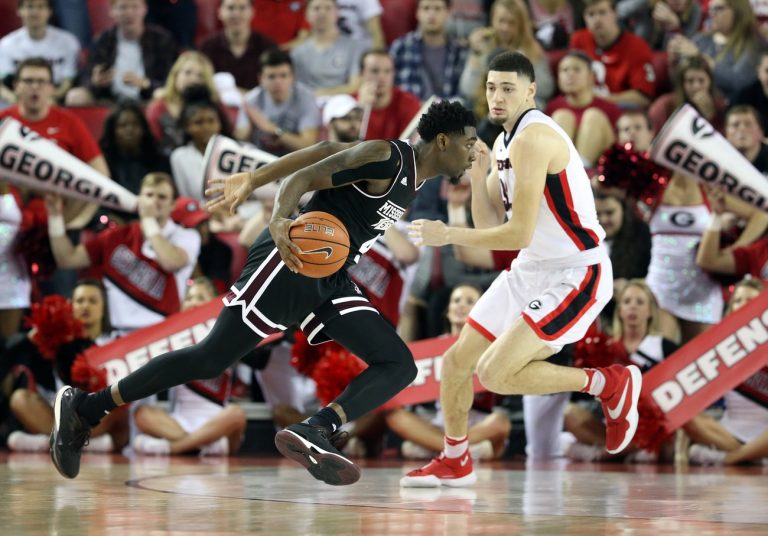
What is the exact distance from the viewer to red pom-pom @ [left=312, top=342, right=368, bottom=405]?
846 cm

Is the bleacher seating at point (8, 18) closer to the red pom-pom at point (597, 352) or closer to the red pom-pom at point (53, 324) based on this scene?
the red pom-pom at point (53, 324)

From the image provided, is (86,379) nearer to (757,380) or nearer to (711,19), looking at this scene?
(757,380)

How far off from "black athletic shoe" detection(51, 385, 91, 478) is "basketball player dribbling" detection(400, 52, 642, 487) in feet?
5.29

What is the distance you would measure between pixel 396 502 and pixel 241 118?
582cm

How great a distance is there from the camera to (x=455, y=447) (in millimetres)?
6590

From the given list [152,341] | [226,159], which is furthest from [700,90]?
[152,341]

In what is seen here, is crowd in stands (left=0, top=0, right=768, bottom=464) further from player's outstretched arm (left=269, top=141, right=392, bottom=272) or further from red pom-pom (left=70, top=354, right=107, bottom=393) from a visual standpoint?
player's outstretched arm (left=269, top=141, right=392, bottom=272)

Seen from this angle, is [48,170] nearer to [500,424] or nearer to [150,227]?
[150,227]

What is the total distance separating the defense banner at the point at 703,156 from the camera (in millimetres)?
8406

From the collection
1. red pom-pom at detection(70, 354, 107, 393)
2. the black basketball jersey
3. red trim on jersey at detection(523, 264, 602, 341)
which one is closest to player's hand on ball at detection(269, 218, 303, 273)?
the black basketball jersey

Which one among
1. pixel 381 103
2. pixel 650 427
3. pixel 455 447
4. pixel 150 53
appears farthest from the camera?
pixel 150 53

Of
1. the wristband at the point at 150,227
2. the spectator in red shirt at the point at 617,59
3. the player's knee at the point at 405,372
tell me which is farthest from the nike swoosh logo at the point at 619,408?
the spectator in red shirt at the point at 617,59

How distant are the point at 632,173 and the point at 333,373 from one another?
8.43 feet

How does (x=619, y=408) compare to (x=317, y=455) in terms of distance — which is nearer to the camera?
(x=317, y=455)
